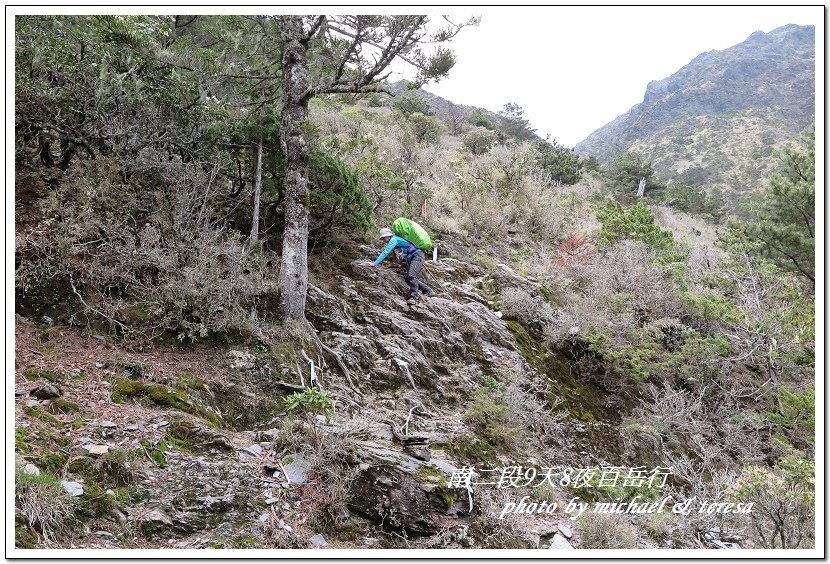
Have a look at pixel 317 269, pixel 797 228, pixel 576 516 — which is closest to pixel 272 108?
pixel 317 269

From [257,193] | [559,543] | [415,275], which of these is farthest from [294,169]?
[559,543]

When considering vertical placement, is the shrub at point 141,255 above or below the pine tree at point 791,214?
below

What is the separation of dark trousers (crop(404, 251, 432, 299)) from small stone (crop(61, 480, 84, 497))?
4.86 metres

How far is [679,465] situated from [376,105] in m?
20.7

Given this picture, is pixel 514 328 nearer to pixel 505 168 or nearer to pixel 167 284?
pixel 167 284

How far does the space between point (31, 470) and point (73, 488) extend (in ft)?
0.90

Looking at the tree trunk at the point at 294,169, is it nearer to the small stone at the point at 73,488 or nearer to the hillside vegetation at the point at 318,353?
the hillside vegetation at the point at 318,353

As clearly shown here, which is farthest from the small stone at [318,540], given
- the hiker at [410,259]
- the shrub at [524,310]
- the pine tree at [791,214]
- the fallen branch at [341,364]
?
the pine tree at [791,214]

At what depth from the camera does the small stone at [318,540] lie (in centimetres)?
353

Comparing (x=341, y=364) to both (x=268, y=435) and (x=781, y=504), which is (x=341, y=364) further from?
(x=781, y=504)

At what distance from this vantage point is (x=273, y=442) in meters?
4.27

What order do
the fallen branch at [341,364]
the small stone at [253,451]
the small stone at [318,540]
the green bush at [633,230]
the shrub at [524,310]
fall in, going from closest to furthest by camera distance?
the small stone at [318,540]
the small stone at [253,451]
the fallen branch at [341,364]
the shrub at [524,310]
the green bush at [633,230]

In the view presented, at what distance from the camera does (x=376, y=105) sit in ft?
75.2

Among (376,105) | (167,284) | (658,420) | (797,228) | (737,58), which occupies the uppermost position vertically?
(737,58)
